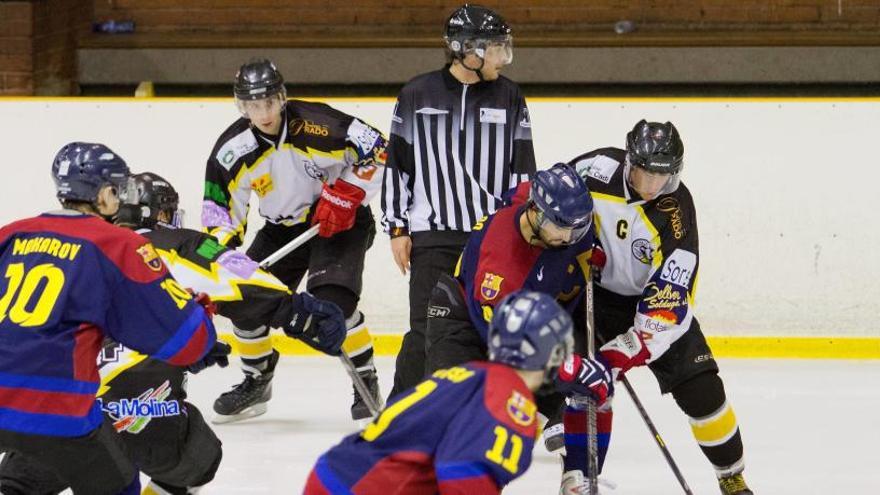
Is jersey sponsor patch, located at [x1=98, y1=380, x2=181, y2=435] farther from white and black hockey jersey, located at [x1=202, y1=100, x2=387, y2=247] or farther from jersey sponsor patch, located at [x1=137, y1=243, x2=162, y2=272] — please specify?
white and black hockey jersey, located at [x1=202, y1=100, x2=387, y2=247]

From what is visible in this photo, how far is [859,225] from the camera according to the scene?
6031 millimetres

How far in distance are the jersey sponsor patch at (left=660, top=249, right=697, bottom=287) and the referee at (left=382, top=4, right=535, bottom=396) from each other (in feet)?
2.48

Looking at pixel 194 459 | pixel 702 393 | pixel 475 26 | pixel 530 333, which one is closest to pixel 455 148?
pixel 475 26

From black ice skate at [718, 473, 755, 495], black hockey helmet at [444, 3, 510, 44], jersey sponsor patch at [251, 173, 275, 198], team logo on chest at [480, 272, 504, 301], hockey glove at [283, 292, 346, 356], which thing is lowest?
black ice skate at [718, 473, 755, 495]

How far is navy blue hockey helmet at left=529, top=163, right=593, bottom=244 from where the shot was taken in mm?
3359

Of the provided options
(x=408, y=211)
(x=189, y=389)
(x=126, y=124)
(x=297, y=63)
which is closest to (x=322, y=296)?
(x=408, y=211)

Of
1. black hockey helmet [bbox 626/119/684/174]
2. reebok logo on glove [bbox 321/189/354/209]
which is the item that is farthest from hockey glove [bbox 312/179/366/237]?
black hockey helmet [bbox 626/119/684/174]

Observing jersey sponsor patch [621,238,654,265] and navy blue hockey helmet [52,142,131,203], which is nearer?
navy blue hockey helmet [52,142,131,203]

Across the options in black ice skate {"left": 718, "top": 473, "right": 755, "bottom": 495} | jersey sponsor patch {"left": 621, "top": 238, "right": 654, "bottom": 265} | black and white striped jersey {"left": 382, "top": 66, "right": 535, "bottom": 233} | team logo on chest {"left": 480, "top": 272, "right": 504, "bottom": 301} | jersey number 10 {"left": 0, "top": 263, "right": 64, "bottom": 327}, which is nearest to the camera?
jersey number 10 {"left": 0, "top": 263, "right": 64, "bottom": 327}

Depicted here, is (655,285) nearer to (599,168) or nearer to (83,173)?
(599,168)

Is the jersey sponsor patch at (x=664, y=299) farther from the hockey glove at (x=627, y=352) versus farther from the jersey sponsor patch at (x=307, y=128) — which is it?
the jersey sponsor patch at (x=307, y=128)

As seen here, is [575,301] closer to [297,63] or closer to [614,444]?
[614,444]

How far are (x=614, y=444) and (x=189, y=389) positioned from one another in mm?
1618

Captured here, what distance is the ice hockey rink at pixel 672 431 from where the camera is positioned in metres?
4.21
